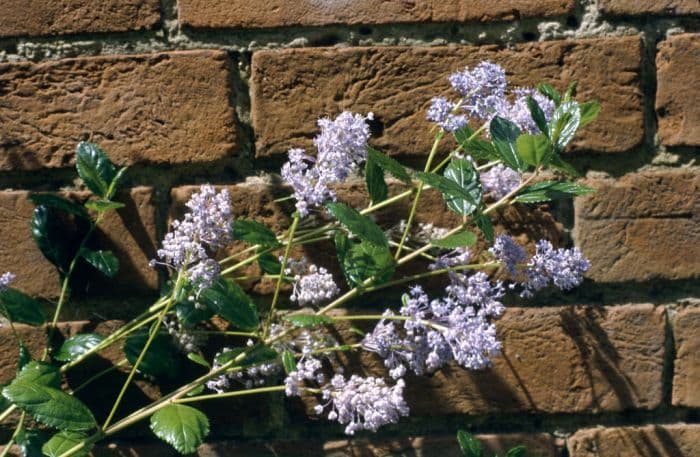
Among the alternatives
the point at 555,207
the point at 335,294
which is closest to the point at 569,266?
the point at 555,207

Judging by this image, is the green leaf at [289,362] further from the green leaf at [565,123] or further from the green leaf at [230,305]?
the green leaf at [565,123]

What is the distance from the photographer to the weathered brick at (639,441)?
1125mm

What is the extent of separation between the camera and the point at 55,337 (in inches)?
43.5

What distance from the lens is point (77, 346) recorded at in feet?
3.53

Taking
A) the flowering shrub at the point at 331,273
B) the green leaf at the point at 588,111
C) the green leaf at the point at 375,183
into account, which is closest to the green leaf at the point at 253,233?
the flowering shrub at the point at 331,273

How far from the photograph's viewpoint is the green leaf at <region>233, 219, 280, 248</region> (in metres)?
1.00

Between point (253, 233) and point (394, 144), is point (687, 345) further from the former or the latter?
point (253, 233)

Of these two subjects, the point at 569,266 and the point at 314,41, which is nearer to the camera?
the point at 569,266

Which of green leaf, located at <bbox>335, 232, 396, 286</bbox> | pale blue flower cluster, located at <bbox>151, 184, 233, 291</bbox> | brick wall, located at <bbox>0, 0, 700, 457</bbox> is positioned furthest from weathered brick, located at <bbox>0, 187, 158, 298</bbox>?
green leaf, located at <bbox>335, 232, 396, 286</bbox>

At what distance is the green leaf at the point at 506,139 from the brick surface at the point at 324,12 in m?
0.18

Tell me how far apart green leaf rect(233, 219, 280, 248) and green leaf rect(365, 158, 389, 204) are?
0.38 feet

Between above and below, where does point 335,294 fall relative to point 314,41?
below

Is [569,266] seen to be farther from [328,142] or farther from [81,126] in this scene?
[81,126]

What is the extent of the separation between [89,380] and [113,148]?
262mm
